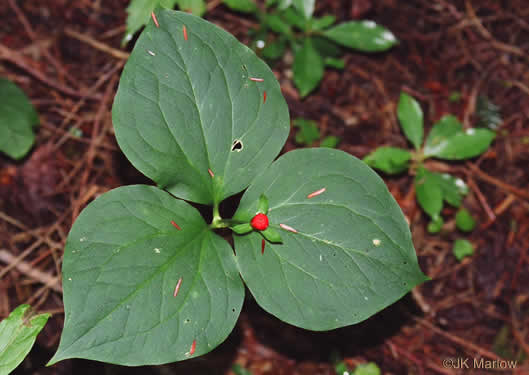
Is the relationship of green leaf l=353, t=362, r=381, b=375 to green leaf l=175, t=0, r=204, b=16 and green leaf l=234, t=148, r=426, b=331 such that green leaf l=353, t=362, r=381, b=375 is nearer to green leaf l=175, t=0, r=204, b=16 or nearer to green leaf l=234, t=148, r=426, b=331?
green leaf l=234, t=148, r=426, b=331

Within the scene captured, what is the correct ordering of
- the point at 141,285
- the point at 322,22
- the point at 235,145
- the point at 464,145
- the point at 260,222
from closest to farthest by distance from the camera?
1. the point at 141,285
2. the point at 260,222
3. the point at 235,145
4. the point at 464,145
5. the point at 322,22

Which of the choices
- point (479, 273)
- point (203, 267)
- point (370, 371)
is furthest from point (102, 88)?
point (479, 273)

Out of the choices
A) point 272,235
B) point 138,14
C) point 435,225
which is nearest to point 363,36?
point 435,225

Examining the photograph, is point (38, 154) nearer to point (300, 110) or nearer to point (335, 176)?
point (300, 110)

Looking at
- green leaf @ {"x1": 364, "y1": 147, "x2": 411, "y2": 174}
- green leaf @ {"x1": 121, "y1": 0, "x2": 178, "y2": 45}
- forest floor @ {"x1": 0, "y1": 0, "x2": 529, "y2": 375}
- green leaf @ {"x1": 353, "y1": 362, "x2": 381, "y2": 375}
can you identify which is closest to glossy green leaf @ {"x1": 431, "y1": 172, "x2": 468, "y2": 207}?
forest floor @ {"x1": 0, "y1": 0, "x2": 529, "y2": 375}

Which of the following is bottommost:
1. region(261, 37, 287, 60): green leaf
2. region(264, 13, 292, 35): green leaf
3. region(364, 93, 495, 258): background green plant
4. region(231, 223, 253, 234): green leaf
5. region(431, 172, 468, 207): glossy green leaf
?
region(431, 172, 468, 207): glossy green leaf

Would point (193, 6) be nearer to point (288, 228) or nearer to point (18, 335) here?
point (288, 228)
